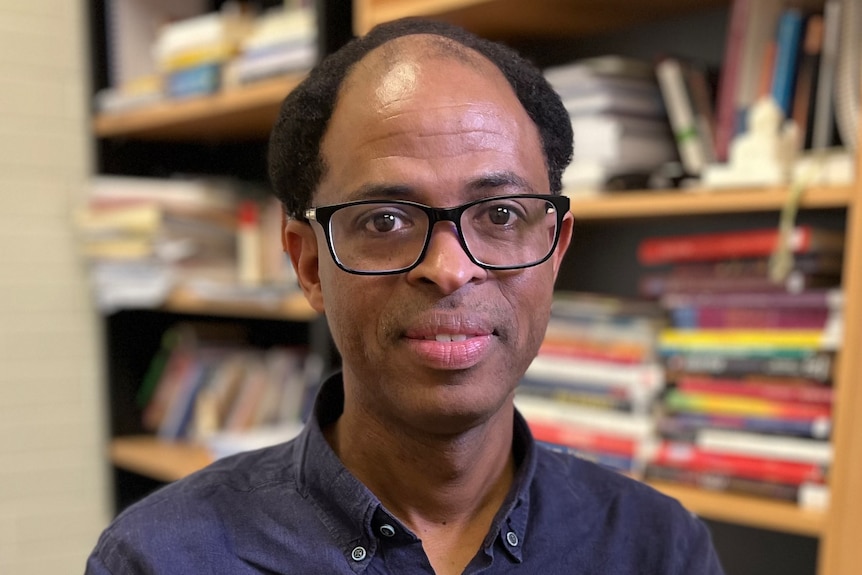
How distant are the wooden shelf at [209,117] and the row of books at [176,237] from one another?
14 centimetres

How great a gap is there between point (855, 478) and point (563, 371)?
0.51m

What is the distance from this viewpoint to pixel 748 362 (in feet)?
4.06

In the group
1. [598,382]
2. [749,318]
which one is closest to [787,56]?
[749,318]

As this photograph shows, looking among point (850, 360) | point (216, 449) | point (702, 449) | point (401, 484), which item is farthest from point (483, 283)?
point (216, 449)

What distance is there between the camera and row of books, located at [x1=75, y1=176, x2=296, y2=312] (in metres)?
A: 1.97

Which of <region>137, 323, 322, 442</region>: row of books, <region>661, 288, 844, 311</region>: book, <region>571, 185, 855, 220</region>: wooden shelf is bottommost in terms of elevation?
<region>137, 323, 322, 442</region>: row of books

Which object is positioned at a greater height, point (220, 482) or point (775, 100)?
point (775, 100)

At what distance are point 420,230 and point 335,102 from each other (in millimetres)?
173

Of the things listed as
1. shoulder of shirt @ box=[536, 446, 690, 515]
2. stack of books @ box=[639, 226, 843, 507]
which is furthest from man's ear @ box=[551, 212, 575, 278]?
stack of books @ box=[639, 226, 843, 507]

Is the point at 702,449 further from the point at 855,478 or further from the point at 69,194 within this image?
the point at 69,194

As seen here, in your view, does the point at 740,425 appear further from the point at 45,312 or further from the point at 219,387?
the point at 45,312

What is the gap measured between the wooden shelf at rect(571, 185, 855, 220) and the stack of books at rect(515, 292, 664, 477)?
18cm

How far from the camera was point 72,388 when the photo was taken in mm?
2139

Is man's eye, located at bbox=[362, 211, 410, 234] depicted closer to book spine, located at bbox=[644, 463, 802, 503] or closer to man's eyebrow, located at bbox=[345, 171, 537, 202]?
man's eyebrow, located at bbox=[345, 171, 537, 202]
